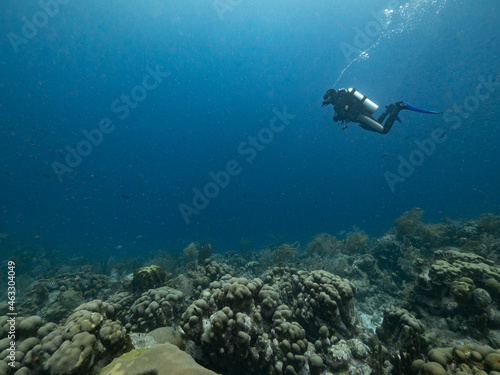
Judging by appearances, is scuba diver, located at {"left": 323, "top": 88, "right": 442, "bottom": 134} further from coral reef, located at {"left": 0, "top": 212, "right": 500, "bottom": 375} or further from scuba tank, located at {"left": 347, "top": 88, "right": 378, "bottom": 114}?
coral reef, located at {"left": 0, "top": 212, "right": 500, "bottom": 375}

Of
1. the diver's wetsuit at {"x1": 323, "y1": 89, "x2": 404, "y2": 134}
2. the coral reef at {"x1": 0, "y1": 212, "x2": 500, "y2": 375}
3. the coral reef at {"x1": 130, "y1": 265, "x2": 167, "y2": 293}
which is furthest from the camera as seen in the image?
the diver's wetsuit at {"x1": 323, "y1": 89, "x2": 404, "y2": 134}

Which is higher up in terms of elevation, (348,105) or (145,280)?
(348,105)

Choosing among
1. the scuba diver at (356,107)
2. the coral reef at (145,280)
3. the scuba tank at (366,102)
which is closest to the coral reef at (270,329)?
the coral reef at (145,280)

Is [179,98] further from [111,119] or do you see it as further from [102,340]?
[102,340]

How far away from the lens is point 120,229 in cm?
10750

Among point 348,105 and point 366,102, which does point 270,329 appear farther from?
point 366,102

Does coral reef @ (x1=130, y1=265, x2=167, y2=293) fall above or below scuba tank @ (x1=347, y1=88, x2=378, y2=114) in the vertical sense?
below

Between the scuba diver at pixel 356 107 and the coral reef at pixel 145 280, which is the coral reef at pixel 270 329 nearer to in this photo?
the coral reef at pixel 145 280

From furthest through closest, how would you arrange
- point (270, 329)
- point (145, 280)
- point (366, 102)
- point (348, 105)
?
point (348, 105), point (366, 102), point (145, 280), point (270, 329)

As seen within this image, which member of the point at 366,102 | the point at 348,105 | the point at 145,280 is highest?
the point at 366,102

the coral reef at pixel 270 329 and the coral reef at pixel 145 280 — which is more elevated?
the coral reef at pixel 270 329

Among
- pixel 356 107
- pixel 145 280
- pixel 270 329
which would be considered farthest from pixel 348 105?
pixel 145 280

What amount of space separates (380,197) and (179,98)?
167 metres

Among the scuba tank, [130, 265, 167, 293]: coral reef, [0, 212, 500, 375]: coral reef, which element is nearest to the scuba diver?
the scuba tank
